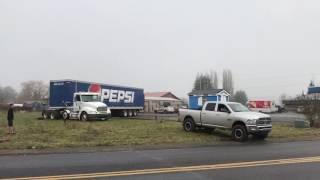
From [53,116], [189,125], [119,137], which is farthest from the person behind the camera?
[53,116]

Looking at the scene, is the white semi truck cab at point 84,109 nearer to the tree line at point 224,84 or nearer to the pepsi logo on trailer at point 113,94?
the pepsi logo on trailer at point 113,94

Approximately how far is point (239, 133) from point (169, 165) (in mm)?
11047

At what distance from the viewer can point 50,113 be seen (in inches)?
1748

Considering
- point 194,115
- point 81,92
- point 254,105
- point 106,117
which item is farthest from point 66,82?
point 254,105

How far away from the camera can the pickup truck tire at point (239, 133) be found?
23.7 metres

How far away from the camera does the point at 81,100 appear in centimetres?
4166

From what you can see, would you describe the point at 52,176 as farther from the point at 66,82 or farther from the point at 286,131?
the point at 66,82

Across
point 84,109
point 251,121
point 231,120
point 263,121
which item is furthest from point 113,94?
point 251,121

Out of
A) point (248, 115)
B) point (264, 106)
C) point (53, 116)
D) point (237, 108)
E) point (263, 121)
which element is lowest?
point (263, 121)

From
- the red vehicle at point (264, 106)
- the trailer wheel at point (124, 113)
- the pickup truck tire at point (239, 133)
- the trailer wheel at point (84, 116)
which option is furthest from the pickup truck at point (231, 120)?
the red vehicle at point (264, 106)

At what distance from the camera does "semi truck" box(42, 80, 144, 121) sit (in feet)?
134

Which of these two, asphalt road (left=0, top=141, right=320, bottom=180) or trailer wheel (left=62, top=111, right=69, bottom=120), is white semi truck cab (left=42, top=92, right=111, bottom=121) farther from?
asphalt road (left=0, top=141, right=320, bottom=180)

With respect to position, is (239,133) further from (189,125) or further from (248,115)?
(189,125)

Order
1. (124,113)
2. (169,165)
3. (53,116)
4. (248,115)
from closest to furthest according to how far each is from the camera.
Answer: (169,165) < (248,115) < (53,116) < (124,113)
